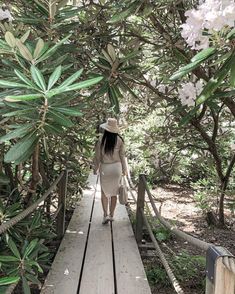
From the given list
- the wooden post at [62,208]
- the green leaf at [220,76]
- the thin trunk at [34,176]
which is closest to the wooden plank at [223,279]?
the green leaf at [220,76]

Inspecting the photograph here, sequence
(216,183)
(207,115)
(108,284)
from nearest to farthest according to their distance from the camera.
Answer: (108,284), (207,115), (216,183)

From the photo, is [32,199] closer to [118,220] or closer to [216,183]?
[118,220]

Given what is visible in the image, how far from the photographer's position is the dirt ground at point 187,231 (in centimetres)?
348

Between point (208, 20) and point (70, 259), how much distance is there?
2.54 metres

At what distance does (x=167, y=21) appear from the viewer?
3.63 meters

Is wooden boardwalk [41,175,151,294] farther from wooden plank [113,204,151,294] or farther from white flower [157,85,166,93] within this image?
white flower [157,85,166,93]

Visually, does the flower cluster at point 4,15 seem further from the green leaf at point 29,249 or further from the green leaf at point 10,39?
the green leaf at point 29,249

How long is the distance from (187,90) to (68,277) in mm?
1620

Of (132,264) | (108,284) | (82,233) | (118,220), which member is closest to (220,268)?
(108,284)

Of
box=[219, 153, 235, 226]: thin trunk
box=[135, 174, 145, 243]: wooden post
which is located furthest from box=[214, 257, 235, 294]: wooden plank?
box=[219, 153, 235, 226]: thin trunk

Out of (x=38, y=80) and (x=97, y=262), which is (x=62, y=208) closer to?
(x=97, y=262)

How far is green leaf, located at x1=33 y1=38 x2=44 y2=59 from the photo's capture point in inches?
60.5

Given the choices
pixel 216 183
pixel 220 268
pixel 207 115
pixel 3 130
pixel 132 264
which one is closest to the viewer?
pixel 220 268

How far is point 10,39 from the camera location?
5.13 feet
